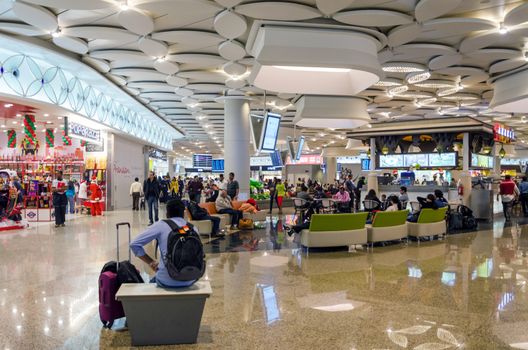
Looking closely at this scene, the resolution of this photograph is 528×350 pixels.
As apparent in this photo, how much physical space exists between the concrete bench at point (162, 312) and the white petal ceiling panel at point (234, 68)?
28.2 ft

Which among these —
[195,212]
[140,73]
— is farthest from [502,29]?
[140,73]

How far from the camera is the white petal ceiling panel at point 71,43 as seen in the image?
9.29m

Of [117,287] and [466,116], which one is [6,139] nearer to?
[117,287]

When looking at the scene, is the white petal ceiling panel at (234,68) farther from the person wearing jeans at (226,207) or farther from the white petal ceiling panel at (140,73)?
the person wearing jeans at (226,207)

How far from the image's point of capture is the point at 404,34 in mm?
8820

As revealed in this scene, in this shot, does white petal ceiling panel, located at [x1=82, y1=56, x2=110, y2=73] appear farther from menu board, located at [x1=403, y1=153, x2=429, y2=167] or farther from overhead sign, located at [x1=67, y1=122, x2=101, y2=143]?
menu board, located at [x1=403, y1=153, x2=429, y2=167]

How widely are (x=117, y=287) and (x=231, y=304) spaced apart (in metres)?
1.51

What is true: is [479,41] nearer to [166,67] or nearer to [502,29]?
[502,29]

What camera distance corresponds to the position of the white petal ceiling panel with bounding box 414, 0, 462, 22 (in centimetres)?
705

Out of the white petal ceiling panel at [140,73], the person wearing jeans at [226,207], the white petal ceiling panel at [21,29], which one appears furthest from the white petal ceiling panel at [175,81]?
the white petal ceiling panel at [21,29]

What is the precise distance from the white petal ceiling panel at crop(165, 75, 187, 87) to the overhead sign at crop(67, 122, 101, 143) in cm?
417

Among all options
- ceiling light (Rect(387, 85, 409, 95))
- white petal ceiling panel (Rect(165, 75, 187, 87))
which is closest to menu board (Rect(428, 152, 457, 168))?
ceiling light (Rect(387, 85, 409, 95))

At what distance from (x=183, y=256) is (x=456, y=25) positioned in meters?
7.57

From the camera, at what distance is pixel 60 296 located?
533cm
